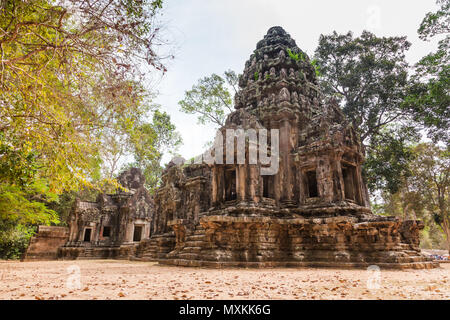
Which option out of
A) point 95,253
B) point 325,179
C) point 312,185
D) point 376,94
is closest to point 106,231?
point 95,253

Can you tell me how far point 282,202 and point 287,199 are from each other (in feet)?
0.89

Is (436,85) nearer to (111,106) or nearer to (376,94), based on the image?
(376,94)

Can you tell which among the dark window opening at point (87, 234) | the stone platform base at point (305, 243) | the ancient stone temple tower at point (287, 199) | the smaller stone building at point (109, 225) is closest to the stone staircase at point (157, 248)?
the ancient stone temple tower at point (287, 199)

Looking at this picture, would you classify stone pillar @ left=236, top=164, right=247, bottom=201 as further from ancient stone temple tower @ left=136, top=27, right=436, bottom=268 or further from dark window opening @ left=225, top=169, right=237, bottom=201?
dark window opening @ left=225, top=169, right=237, bottom=201

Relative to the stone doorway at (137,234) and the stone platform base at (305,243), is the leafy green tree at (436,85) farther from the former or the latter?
the stone doorway at (137,234)

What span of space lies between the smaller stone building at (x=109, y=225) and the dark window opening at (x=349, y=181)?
13527mm

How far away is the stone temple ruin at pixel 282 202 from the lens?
9180mm

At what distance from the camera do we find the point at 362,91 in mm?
18750

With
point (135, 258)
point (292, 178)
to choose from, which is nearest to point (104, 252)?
point (135, 258)

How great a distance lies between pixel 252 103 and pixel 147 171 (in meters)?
17.9

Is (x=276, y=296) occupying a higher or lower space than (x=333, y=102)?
lower

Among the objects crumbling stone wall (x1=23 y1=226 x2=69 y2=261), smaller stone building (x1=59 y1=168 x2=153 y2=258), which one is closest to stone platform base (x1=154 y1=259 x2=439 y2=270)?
smaller stone building (x1=59 y1=168 x2=153 y2=258)

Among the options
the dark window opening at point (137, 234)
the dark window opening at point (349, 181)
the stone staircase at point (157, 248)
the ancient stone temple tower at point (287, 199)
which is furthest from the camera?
the dark window opening at point (137, 234)
